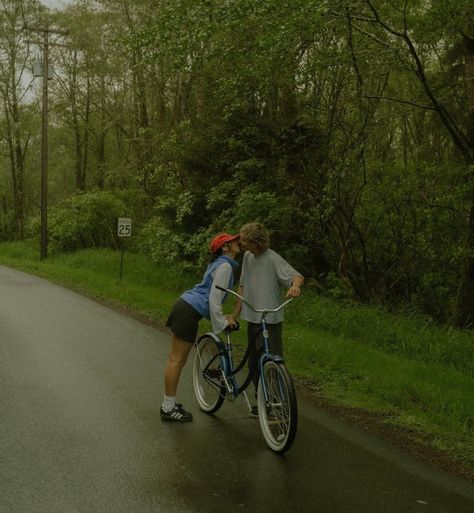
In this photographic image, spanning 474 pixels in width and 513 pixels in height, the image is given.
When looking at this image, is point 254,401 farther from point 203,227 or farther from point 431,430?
point 203,227

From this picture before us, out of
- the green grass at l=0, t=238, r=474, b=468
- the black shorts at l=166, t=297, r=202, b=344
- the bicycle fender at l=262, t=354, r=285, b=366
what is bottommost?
the green grass at l=0, t=238, r=474, b=468

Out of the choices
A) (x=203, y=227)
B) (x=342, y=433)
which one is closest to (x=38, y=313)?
(x=203, y=227)

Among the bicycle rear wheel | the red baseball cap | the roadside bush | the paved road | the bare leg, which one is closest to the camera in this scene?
the paved road

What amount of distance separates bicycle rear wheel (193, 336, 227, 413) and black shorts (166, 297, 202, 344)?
0.34 meters

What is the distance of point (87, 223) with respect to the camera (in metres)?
27.7

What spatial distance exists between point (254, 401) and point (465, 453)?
2299 millimetres

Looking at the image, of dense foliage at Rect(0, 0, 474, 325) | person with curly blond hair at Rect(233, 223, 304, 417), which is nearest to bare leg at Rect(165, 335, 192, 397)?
person with curly blond hair at Rect(233, 223, 304, 417)

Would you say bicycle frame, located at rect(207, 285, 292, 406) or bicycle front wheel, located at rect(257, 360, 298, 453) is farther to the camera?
bicycle frame, located at rect(207, 285, 292, 406)

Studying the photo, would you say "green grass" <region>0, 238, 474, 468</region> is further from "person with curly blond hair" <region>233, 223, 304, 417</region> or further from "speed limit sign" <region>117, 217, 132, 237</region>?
"speed limit sign" <region>117, 217, 132, 237</region>

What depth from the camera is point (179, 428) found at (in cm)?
608

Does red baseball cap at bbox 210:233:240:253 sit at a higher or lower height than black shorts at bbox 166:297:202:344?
higher

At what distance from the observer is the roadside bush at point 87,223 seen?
26984 millimetres

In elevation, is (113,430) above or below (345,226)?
below

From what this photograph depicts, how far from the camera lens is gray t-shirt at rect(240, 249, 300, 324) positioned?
6.04 meters
